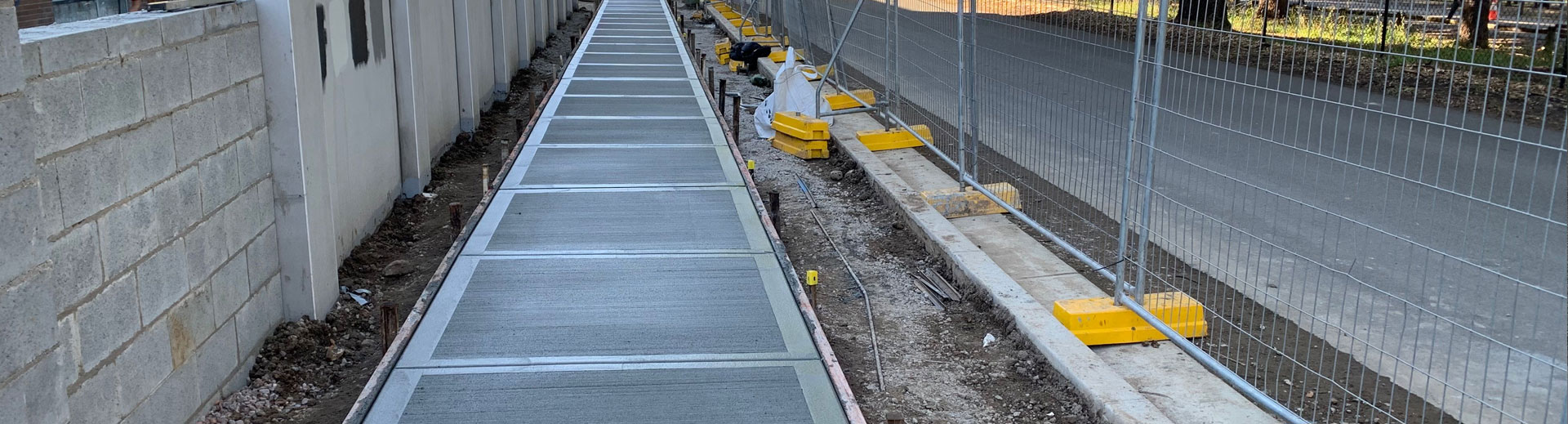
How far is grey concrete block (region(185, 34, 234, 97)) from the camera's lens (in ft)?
16.8

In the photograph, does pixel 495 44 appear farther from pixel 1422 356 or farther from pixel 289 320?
pixel 1422 356

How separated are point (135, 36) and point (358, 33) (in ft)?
11.6

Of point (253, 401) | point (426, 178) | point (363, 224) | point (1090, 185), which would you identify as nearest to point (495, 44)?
point (426, 178)

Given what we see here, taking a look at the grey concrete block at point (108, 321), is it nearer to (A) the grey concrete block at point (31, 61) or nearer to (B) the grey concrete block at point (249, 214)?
(A) the grey concrete block at point (31, 61)

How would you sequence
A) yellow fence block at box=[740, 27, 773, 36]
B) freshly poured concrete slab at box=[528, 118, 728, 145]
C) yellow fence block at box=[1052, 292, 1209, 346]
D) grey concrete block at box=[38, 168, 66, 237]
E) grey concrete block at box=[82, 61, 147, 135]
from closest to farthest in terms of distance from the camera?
grey concrete block at box=[38, 168, 66, 237] < grey concrete block at box=[82, 61, 147, 135] < yellow fence block at box=[1052, 292, 1209, 346] < freshly poured concrete slab at box=[528, 118, 728, 145] < yellow fence block at box=[740, 27, 773, 36]

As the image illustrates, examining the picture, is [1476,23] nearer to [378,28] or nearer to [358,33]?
[358,33]

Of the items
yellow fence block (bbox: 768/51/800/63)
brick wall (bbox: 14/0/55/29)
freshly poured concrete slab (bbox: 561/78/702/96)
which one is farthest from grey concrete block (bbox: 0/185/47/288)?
yellow fence block (bbox: 768/51/800/63)

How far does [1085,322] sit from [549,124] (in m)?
7.21

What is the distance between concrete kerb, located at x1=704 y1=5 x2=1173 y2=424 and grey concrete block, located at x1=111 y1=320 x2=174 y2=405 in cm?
403

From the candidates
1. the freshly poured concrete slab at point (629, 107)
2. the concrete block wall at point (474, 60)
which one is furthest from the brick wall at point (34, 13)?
the concrete block wall at point (474, 60)

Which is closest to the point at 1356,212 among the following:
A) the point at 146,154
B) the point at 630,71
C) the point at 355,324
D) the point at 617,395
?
the point at 617,395

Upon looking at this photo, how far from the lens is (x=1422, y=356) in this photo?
5621 mm

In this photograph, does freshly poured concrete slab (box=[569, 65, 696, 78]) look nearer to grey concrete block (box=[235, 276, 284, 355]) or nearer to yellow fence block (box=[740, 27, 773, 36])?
yellow fence block (box=[740, 27, 773, 36])

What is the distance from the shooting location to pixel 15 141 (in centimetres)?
315
